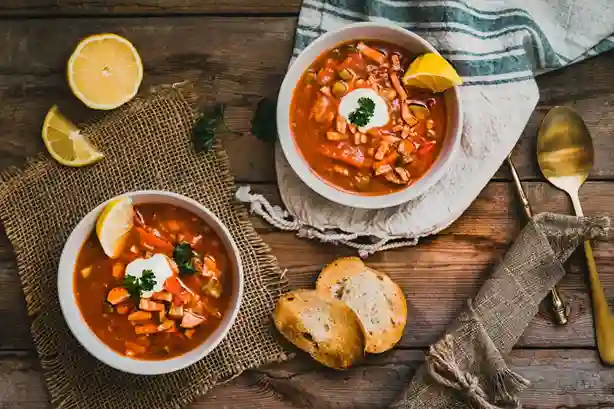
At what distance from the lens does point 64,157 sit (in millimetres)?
2855

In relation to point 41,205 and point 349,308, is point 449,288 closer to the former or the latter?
point 349,308

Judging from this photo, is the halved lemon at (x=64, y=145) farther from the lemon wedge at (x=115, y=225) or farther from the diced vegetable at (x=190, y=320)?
the diced vegetable at (x=190, y=320)

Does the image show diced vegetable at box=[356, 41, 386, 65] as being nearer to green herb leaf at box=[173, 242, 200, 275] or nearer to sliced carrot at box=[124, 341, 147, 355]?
green herb leaf at box=[173, 242, 200, 275]

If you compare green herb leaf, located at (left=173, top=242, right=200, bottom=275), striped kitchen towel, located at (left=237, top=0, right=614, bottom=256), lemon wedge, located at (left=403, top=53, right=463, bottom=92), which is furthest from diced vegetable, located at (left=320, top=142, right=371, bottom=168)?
green herb leaf, located at (left=173, top=242, right=200, bottom=275)

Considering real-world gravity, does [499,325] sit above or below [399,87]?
below

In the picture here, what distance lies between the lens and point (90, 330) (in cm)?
266

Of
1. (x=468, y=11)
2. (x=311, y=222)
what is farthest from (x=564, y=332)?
(x=468, y=11)

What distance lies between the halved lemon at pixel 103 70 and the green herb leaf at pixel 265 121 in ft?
1.43

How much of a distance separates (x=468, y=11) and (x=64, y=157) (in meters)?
1.47

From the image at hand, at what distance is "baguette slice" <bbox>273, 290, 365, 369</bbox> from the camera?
9.04 ft

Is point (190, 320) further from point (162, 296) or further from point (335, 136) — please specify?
point (335, 136)

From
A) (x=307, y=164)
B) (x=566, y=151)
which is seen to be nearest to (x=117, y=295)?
(x=307, y=164)

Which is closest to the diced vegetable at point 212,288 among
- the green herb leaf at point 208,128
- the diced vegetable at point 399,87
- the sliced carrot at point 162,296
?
the sliced carrot at point 162,296

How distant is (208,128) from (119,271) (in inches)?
22.6
